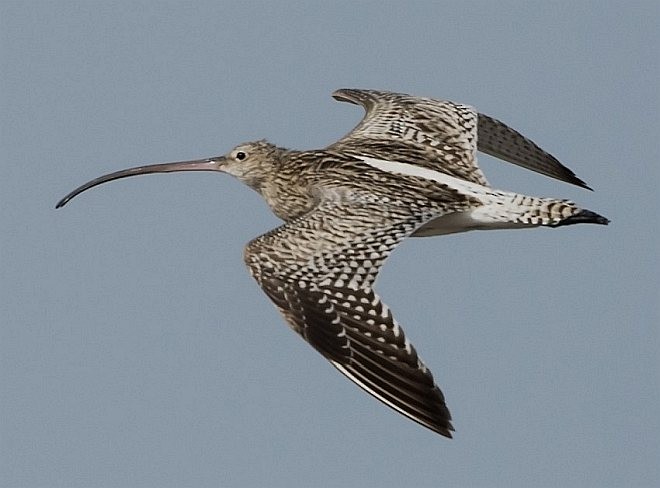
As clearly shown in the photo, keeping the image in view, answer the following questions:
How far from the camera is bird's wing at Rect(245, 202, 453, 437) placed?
1331 cm

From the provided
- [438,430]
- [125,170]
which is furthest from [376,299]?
[125,170]

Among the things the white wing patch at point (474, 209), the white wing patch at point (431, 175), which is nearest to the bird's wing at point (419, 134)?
the white wing patch at point (431, 175)

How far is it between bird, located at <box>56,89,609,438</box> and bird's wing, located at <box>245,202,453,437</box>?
11mm

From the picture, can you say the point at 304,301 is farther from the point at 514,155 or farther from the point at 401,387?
the point at 514,155

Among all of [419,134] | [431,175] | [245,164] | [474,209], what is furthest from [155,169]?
[474,209]

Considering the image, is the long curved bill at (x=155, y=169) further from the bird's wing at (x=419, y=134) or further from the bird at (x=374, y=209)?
the bird's wing at (x=419, y=134)

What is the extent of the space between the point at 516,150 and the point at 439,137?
1.82 m

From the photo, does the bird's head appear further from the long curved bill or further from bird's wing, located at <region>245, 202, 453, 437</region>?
bird's wing, located at <region>245, 202, 453, 437</region>

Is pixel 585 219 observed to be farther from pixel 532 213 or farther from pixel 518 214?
pixel 518 214

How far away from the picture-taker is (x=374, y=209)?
597 inches

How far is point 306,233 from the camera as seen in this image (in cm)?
1488

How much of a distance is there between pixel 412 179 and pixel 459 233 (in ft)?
2.33

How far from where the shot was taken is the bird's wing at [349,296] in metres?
13.3

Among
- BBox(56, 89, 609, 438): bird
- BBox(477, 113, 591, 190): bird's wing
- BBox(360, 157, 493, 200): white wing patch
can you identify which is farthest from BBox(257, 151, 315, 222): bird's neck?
BBox(477, 113, 591, 190): bird's wing
